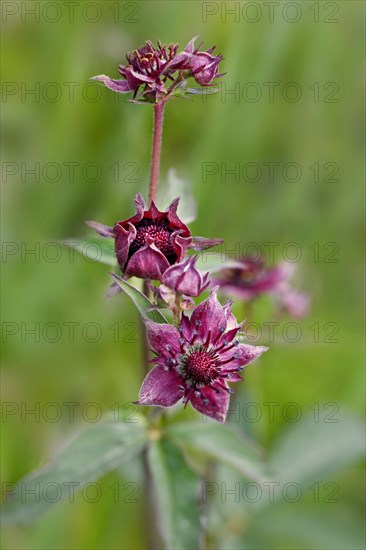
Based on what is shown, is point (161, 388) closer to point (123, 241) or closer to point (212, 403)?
point (212, 403)

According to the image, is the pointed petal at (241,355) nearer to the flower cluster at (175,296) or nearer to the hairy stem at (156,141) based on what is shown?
the flower cluster at (175,296)

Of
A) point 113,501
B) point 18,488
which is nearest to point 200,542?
point 18,488

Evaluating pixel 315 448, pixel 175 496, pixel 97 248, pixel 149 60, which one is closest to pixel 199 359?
pixel 97 248

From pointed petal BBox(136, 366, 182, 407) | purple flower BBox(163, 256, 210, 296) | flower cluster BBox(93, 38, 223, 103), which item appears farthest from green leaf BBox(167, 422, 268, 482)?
flower cluster BBox(93, 38, 223, 103)

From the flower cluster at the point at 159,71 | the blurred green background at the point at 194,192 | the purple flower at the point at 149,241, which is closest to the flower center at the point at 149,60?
the flower cluster at the point at 159,71

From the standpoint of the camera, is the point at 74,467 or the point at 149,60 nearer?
Answer: the point at 149,60
